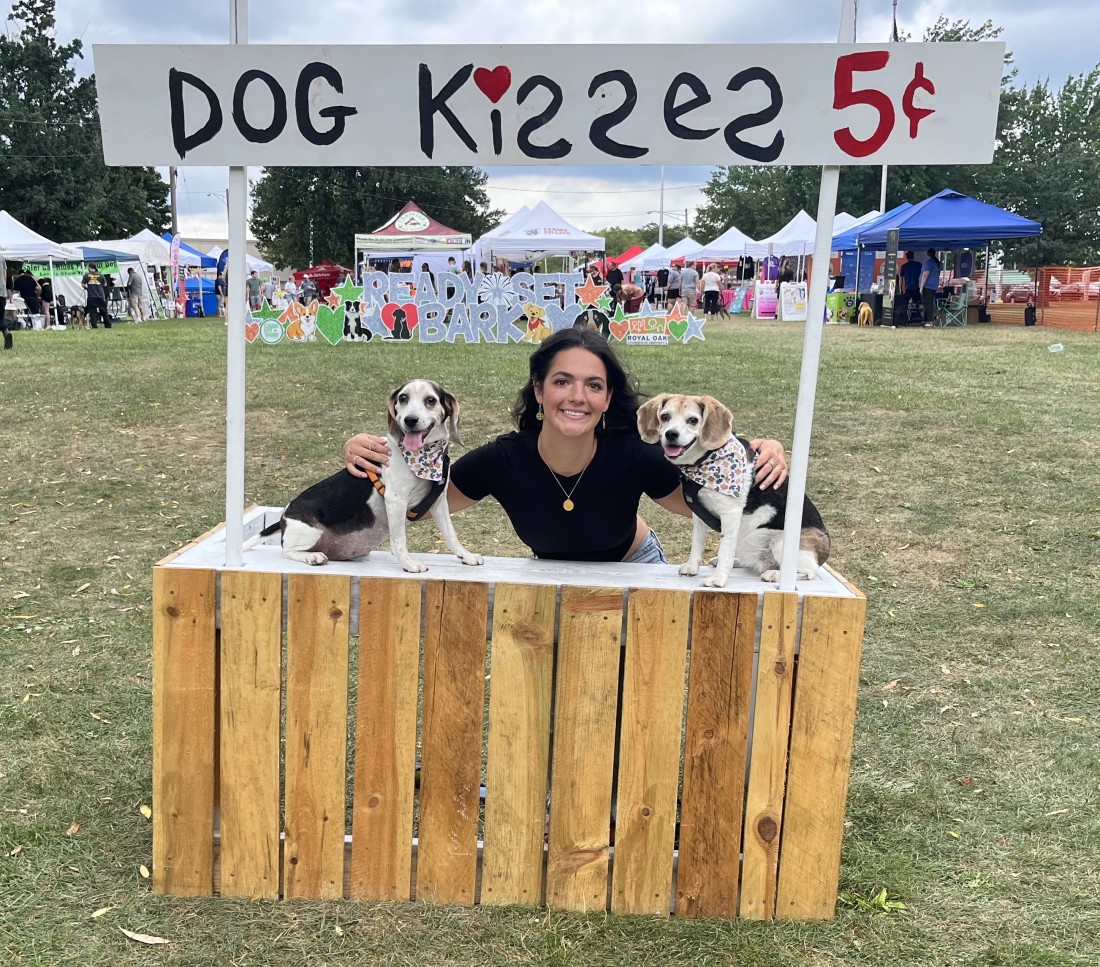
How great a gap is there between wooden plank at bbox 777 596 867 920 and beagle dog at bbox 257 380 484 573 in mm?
1055

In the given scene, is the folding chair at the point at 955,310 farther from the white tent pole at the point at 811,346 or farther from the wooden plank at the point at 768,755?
the wooden plank at the point at 768,755

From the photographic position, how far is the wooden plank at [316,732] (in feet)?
8.32

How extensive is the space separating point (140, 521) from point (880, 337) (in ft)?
54.4

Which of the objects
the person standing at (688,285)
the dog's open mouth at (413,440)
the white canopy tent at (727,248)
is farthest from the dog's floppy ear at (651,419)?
the white canopy tent at (727,248)

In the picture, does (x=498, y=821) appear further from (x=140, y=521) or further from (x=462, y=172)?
(x=462, y=172)

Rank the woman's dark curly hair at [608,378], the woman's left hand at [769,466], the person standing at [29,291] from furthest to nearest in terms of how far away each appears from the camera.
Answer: the person standing at [29,291] < the woman's dark curly hair at [608,378] < the woman's left hand at [769,466]

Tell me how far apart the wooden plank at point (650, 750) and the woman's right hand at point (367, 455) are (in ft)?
2.93

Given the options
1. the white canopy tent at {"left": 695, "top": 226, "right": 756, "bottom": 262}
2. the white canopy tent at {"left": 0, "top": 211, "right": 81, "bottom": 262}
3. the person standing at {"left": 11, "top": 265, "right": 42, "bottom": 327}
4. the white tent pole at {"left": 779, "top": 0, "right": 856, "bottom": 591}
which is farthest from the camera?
the white canopy tent at {"left": 695, "top": 226, "right": 756, "bottom": 262}

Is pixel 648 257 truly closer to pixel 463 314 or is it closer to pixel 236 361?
pixel 463 314

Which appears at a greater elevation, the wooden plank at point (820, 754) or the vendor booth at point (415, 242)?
the vendor booth at point (415, 242)

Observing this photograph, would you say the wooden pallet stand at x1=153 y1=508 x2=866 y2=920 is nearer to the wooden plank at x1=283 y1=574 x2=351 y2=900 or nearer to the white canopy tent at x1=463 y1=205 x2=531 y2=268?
the wooden plank at x1=283 y1=574 x2=351 y2=900

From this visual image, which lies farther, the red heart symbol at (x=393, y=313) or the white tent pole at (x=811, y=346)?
the red heart symbol at (x=393, y=313)

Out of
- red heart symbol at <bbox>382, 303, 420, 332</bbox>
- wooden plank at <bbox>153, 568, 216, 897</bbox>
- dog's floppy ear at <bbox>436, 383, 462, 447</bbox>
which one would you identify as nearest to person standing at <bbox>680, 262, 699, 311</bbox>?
red heart symbol at <bbox>382, 303, 420, 332</bbox>

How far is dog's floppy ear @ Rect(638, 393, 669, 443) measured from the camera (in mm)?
2748
